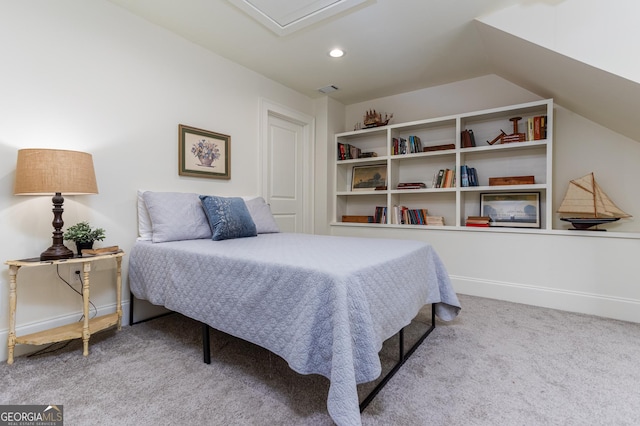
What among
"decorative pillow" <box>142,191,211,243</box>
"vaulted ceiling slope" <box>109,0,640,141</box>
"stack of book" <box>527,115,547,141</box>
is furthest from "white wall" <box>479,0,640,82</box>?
"decorative pillow" <box>142,191,211,243</box>

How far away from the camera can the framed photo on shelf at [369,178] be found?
3990mm

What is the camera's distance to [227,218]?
2.33 metres

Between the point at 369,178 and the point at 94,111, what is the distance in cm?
303

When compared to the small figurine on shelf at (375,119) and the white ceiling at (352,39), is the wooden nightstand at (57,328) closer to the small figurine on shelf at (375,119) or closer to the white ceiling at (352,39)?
the white ceiling at (352,39)

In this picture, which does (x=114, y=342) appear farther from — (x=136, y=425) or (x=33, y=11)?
(x=33, y=11)

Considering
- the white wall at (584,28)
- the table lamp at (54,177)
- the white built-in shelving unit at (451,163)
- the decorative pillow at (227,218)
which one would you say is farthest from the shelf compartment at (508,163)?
the table lamp at (54,177)

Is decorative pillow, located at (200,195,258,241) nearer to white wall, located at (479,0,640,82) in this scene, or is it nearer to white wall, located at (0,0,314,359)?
white wall, located at (0,0,314,359)

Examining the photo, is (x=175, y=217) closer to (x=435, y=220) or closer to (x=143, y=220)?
(x=143, y=220)

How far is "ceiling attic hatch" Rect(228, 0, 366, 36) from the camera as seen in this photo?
2.12 metres

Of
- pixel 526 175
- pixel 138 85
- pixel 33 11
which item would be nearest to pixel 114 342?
pixel 138 85

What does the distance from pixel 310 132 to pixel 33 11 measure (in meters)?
2.74

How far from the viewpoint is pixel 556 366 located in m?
1.69

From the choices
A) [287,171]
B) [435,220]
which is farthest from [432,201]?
[287,171]

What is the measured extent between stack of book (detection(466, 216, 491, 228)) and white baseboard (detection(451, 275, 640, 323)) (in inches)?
22.6
